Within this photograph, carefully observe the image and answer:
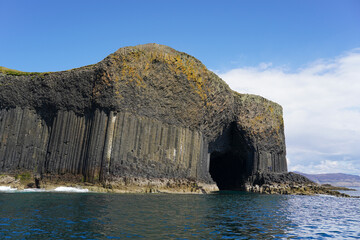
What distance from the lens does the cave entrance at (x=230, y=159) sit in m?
47.7

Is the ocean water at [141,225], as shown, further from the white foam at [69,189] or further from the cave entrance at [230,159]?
the cave entrance at [230,159]

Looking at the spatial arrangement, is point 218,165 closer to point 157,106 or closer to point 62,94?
point 157,106

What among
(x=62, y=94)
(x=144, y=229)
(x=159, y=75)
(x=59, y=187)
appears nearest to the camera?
(x=144, y=229)

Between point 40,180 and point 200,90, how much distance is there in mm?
20532

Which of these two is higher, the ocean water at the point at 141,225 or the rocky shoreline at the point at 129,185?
the rocky shoreline at the point at 129,185

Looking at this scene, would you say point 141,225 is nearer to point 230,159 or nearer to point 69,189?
point 69,189

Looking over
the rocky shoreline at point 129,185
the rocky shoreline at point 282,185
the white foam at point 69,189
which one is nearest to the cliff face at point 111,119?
the rocky shoreline at point 129,185

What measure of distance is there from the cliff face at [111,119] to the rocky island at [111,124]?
0.10 meters

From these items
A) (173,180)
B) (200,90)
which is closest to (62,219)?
(173,180)

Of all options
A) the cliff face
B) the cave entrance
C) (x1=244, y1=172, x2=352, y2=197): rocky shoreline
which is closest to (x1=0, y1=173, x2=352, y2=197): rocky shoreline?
(x1=244, y1=172, x2=352, y2=197): rocky shoreline

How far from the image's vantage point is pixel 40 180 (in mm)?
30641

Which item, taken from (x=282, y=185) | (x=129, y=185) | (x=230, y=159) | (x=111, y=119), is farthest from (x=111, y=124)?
(x=230, y=159)

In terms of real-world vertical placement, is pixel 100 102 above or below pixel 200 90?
below

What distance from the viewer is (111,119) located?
30.1 m
